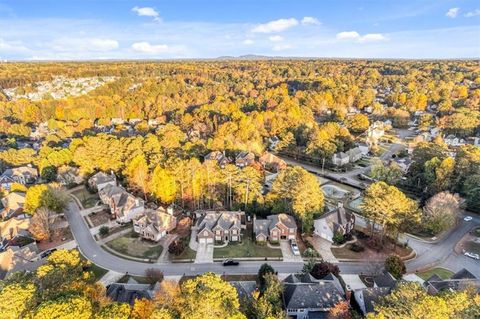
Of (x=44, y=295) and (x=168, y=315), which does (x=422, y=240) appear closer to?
(x=168, y=315)

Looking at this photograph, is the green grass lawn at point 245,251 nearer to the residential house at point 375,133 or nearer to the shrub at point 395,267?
the shrub at point 395,267

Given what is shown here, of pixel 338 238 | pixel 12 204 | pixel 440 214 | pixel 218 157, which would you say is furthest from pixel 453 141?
pixel 12 204

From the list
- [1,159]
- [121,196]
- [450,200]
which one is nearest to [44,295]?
[121,196]

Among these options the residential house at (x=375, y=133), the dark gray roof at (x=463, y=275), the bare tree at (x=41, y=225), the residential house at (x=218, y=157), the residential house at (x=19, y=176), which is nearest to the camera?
the dark gray roof at (x=463, y=275)

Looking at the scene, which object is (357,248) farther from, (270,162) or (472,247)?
(270,162)

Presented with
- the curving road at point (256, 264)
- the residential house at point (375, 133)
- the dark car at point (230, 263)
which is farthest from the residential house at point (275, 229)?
the residential house at point (375, 133)

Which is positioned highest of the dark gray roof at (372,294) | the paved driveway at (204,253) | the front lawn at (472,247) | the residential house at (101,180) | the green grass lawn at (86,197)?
the residential house at (101,180)
